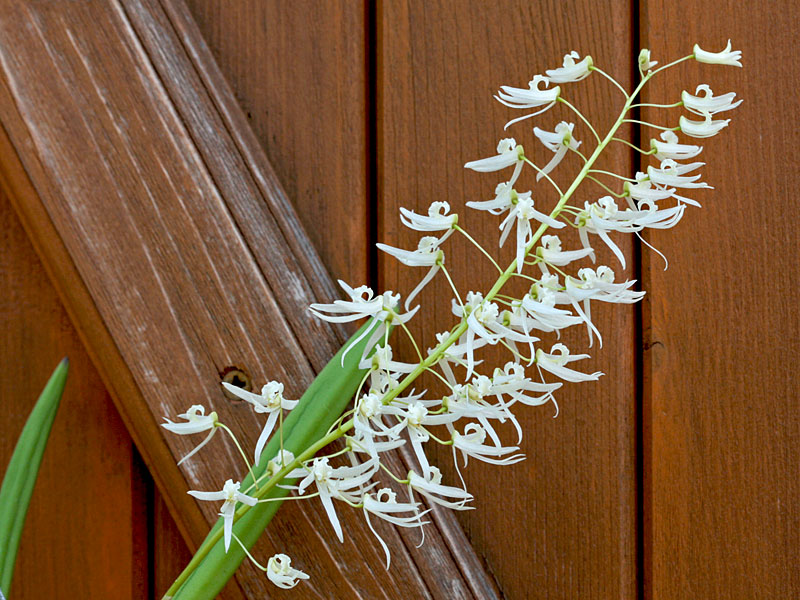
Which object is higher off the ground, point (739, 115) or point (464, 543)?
point (739, 115)

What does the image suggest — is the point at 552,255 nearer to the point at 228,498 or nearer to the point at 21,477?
the point at 228,498

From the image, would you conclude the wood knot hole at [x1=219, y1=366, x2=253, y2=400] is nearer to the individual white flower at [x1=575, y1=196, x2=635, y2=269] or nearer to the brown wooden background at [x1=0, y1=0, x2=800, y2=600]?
the brown wooden background at [x1=0, y1=0, x2=800, y2=600]

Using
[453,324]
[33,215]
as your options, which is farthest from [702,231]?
[33,215]

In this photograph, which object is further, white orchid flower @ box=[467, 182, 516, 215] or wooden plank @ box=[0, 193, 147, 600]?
wooden plank @ box=[0, 193, 147, 600]

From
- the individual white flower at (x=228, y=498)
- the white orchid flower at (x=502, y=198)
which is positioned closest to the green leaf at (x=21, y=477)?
the individual white flower at (x=228, y=498)

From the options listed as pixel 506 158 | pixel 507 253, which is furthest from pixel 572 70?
pixel 507 253

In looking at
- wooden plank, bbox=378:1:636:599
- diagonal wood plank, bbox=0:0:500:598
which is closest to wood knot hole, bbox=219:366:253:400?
diagonal wood plank, bbox=0:0:500:598

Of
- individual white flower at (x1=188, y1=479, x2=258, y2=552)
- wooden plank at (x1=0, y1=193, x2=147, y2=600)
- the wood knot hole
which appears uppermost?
the wood knot hole

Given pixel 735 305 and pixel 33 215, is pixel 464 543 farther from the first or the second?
pixel 33 215
